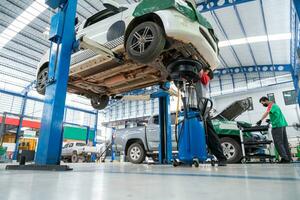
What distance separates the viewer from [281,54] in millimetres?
13359

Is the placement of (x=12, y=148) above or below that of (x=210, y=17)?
below

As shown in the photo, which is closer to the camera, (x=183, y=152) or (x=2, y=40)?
(x=183, y=152)

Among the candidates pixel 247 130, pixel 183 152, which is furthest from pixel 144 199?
pixel 247 130

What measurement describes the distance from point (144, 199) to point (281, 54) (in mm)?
15567

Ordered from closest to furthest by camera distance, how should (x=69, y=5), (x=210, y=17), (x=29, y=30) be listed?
(x=69, y=5) → (x=210, y=17) → (x=29, y=30)

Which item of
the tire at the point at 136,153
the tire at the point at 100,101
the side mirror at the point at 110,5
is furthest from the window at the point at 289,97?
the side mirror at the point at 110,5

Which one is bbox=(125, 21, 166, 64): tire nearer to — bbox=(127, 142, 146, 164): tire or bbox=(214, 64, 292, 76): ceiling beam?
bbox=(127, 142, 146, 164): tire

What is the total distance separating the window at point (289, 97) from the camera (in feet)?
46.9

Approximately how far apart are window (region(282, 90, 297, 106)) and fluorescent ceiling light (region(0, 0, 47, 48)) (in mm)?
15832

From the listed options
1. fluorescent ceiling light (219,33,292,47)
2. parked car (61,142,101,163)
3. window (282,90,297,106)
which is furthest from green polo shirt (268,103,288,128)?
window (282,90,297,106)

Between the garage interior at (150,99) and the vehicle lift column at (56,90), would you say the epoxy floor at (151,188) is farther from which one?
the vehicle lift column at (56,90)

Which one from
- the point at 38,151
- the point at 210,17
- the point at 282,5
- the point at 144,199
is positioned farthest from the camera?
the point at 210,17

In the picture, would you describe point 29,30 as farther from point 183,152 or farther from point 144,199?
point 144,199

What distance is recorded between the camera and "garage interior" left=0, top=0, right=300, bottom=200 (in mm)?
1109
